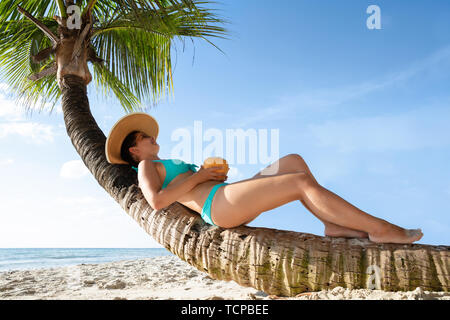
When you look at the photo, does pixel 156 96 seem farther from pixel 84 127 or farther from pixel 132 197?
pixel 132 197

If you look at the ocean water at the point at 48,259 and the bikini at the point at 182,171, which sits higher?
the bikini at the point at 182,171

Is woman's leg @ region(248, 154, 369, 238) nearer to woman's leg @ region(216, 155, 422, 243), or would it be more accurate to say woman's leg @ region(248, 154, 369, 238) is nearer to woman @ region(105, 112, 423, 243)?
woman @ region(105, 112, 423, 243)

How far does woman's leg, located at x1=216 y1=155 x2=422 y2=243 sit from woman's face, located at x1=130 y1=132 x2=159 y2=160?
3.14 ft

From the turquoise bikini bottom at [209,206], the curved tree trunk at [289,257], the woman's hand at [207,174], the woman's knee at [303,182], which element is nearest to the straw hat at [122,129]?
the curved tree trunk at [289,257]

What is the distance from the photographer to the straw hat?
10.3 ft

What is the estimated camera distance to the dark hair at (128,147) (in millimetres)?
3186

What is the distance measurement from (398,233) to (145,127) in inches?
93.1

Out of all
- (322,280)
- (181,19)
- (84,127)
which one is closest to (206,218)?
(322,280)

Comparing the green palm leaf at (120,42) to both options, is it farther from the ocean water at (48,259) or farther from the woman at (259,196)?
the ocean water at (48,259)

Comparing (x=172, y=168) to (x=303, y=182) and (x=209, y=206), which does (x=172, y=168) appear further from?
(x=303, y=182)

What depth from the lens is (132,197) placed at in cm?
303

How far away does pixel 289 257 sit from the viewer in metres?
2.29
